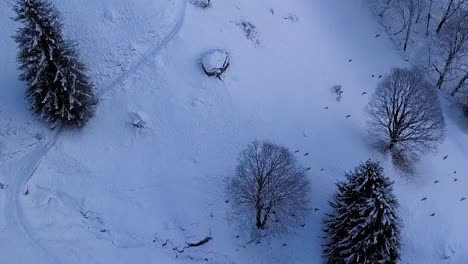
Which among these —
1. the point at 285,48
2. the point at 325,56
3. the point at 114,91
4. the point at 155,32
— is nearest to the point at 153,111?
the point at 114,91

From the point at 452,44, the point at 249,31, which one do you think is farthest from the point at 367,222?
the point at 452,44

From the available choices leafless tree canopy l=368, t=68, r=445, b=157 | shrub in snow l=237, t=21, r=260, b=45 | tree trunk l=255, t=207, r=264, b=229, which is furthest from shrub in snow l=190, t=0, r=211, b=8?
tree trunk l=255, t=207, r=264, b=229

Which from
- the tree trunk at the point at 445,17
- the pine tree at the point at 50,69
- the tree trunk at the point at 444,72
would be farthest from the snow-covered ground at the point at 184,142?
the tree trunk at the point at 445,17

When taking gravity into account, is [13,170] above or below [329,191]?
below

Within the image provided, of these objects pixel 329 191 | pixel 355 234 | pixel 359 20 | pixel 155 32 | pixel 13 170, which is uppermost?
pixel 359 20

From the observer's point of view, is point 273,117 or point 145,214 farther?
point 273,117

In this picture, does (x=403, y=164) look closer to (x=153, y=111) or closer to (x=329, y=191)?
(x=329, y=191)
